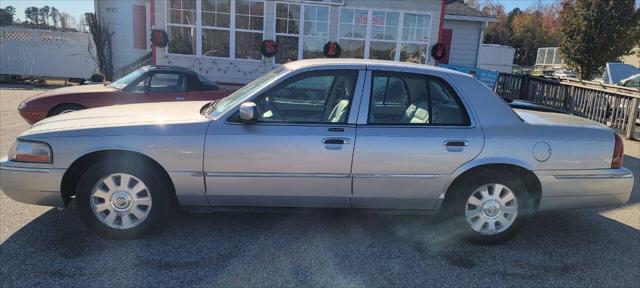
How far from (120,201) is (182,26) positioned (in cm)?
1084

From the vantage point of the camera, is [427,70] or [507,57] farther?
[507,57]

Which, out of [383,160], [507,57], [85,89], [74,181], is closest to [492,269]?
[383,160]

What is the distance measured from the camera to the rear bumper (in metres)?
4.05

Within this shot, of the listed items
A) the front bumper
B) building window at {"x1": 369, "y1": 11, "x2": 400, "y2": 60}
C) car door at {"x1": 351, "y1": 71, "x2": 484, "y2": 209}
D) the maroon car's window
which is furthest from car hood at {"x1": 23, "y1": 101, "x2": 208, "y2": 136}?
building window at {"x1": 369, "y1": 11, "x2": 400, "y2": 60}

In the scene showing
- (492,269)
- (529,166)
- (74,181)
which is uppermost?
(529,166)

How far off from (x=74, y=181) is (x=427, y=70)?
122 inches

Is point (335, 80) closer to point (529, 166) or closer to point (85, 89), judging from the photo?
point (529, 166)

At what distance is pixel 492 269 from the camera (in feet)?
12.3

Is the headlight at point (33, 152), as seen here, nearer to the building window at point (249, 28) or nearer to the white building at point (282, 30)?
the white building at point (282, 30)

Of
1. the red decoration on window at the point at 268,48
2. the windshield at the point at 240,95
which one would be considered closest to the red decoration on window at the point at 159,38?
the red decoration on window at the point at 268,48

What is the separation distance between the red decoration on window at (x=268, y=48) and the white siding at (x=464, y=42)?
770 cm

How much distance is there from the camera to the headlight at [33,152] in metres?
3.71

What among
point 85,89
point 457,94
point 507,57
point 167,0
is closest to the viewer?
point 457,94

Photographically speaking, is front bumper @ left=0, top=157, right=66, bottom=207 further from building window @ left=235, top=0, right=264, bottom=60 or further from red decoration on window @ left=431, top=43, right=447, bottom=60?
red decoration on window @ left=431, top=43, right=447, bottom=60
